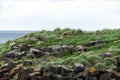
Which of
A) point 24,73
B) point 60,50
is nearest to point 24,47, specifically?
point 60,50

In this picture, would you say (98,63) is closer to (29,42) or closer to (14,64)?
(14,64)

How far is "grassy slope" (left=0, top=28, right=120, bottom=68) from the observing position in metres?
34.8

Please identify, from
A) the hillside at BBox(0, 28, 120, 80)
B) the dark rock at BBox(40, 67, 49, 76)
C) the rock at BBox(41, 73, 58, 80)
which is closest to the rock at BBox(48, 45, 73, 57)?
the hillside at BBox(0, 28, 120, 80)

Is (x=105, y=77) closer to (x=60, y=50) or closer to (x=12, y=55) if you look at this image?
(x=60, y=50)

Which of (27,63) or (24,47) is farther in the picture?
(24,47)

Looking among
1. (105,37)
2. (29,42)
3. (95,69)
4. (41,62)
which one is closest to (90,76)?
(95,69)

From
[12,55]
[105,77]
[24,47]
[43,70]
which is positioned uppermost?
[24,47]

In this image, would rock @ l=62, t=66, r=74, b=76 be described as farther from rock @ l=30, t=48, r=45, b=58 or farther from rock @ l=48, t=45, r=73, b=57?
rock @ l=30, t=48, r=45, b=58

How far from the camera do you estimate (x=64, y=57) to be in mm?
→ 37562

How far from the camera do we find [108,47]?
38188 mm

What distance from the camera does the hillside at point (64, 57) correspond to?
33.1m

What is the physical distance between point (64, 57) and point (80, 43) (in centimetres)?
367

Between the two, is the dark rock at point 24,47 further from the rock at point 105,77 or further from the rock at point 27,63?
the rock at point 105,77

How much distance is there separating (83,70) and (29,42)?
12778 millimetres
